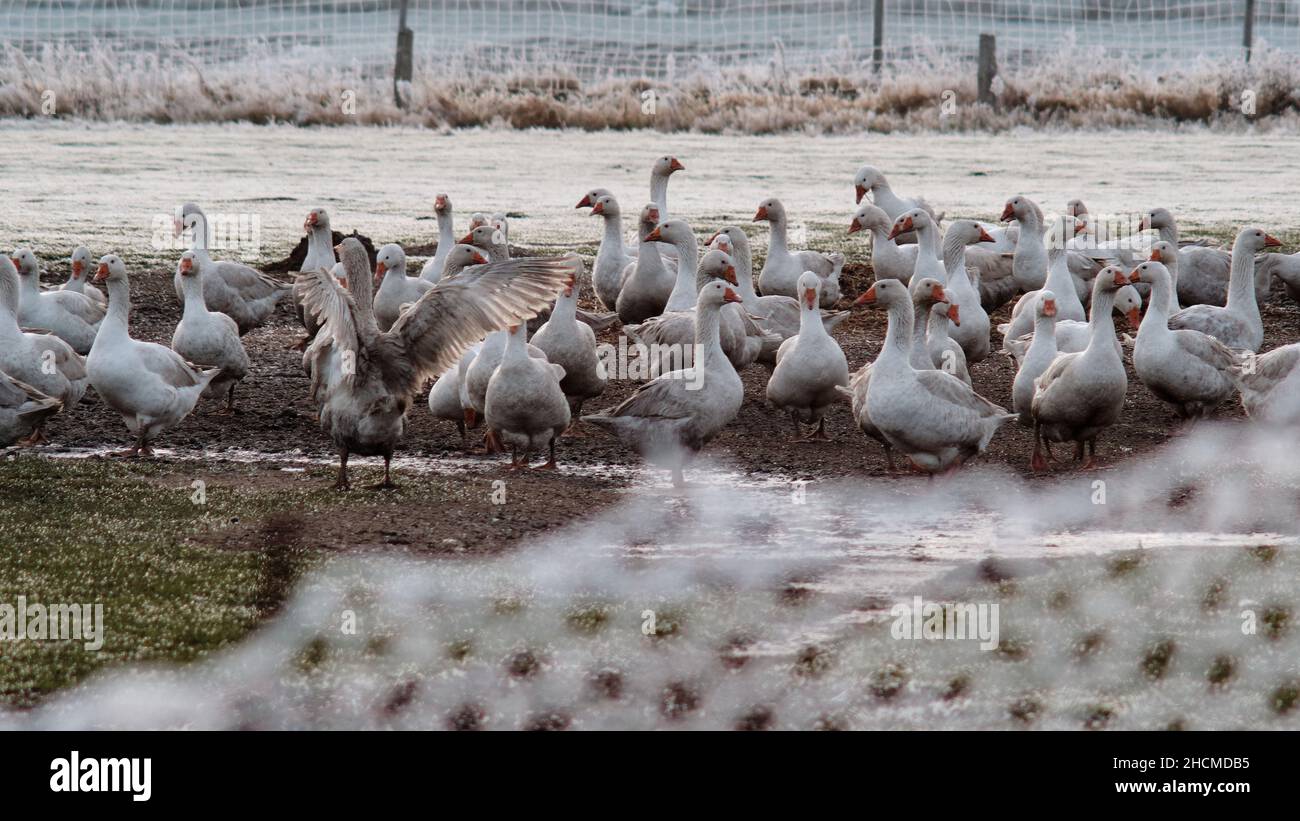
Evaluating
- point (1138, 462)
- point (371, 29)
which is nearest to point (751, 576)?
point (1138, 462)

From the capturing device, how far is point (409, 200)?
20891 mm

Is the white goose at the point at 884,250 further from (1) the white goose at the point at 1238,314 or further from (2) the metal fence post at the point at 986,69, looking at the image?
(2) the metal fence post at the point at 986,69

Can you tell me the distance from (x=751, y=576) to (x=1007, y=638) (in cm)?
133

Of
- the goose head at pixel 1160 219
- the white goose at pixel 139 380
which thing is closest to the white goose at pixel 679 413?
the white goose at pixel 139 380

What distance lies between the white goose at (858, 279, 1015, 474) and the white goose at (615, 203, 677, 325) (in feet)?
13.3

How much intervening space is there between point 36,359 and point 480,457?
285 cm

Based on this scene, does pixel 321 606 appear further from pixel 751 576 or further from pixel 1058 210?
pixel 1058 210

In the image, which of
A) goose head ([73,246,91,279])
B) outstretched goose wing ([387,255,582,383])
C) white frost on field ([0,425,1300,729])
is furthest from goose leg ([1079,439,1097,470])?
goose head ([73,246,91,279])

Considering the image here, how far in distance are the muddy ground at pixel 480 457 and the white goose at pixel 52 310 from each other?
587mm

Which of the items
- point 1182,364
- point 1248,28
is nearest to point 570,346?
point 1182,364

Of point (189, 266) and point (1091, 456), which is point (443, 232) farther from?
point (1091, 456)

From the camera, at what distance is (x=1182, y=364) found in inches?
407

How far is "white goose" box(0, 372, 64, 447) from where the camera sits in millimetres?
9086

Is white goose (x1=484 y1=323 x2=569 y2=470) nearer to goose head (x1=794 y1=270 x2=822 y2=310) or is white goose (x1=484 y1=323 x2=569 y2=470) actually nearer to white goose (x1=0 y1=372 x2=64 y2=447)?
goose head (x1=794 y1=270 x2=822 y2=310)
